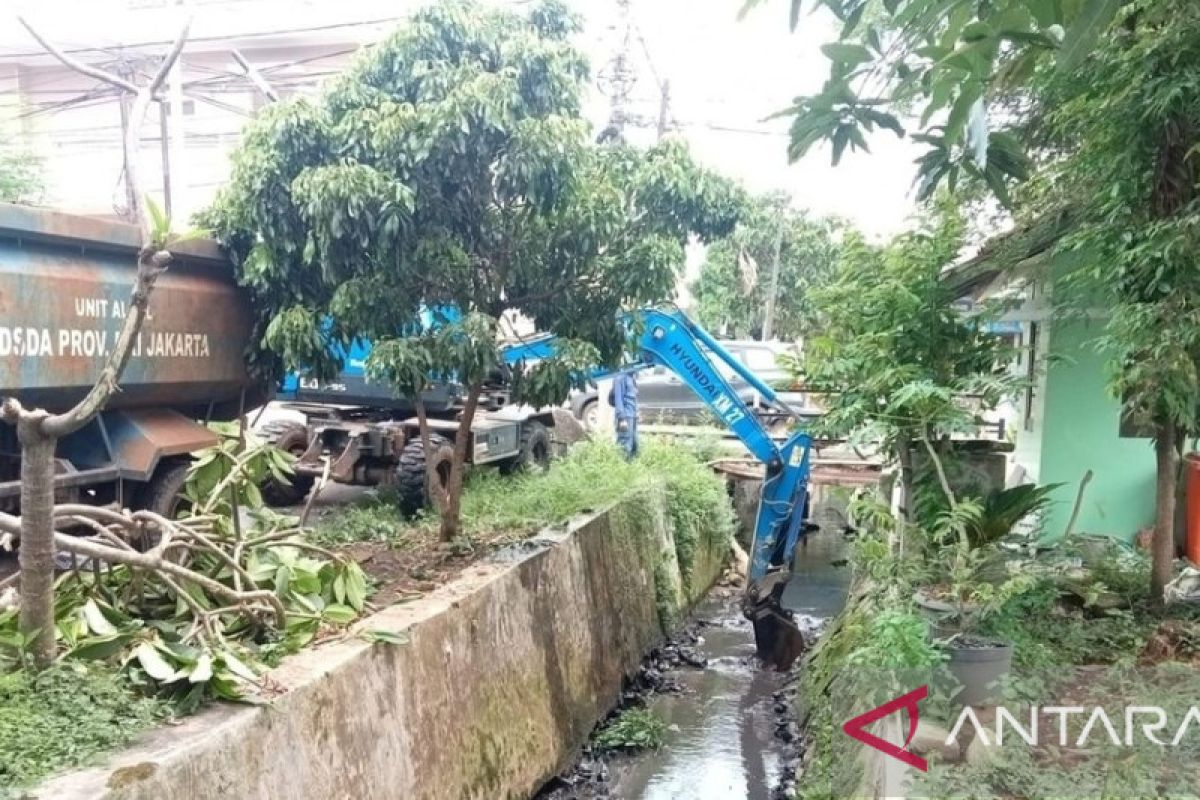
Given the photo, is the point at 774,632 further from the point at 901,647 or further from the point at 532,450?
the point at 901,647

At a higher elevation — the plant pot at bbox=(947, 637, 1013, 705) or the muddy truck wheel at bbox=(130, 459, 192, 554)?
the muddy truck wheel at bbox=(130, 459, 192, 554)

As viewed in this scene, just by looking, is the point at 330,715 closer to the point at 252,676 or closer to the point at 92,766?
the point at 252,676

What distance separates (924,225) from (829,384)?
1.41m

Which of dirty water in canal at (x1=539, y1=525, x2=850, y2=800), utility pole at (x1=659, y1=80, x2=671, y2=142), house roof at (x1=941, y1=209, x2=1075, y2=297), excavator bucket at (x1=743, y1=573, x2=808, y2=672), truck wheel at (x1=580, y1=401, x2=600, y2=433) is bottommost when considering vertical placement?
dirty water in canal at (x1=539, y1=525, x2=850, y2=800)

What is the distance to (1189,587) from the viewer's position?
6.08 meters

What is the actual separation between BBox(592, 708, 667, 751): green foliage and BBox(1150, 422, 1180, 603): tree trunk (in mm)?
3563

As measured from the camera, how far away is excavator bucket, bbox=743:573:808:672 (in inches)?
349

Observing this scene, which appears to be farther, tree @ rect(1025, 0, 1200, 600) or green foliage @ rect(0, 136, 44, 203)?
green foliage @ rect(0, 136, 44, 203)

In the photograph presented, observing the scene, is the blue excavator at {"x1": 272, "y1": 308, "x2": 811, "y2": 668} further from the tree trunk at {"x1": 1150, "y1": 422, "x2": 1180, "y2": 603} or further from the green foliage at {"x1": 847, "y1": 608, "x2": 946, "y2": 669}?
the green foliage at {"x1": 847, "y1": 608, "x2": 946, "y2": 669}

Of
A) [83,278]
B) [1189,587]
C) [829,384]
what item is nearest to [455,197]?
[83,278]

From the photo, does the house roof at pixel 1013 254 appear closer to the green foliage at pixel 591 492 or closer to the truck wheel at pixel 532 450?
the green foliage at pixel 591 492

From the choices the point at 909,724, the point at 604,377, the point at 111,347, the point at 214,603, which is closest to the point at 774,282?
the point at 604,377

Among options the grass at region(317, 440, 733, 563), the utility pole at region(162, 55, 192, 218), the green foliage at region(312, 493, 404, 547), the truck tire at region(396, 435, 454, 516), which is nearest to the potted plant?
the grass at region(317, 440, 733, 563)

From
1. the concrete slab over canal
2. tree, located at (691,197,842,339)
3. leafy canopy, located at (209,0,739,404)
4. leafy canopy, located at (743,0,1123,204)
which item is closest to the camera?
leafy canopy, located at (743,0,1123,204)
